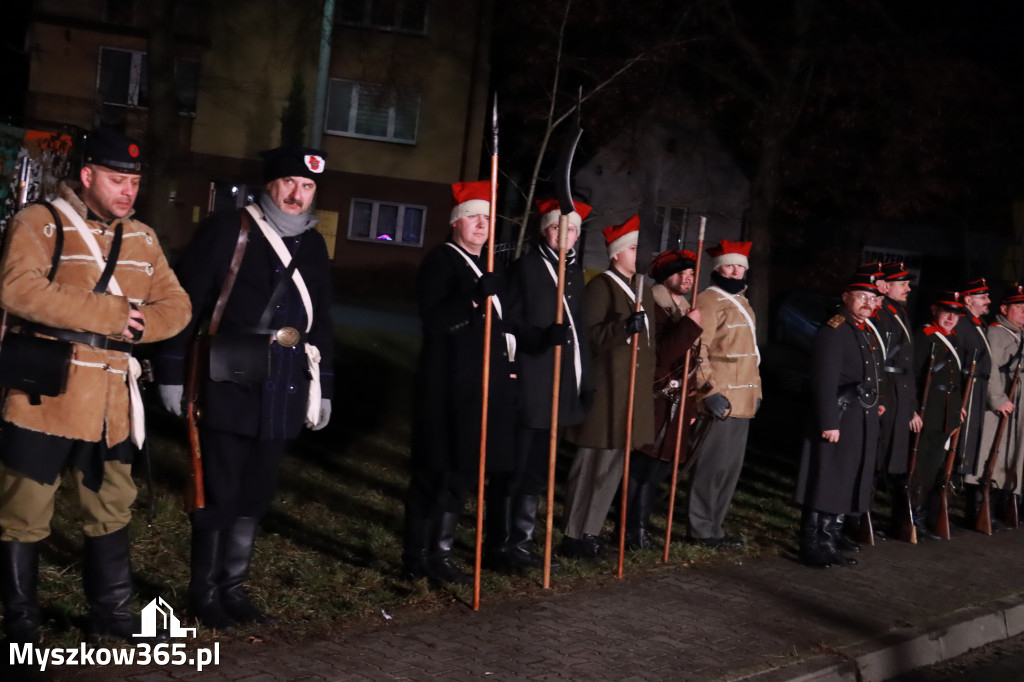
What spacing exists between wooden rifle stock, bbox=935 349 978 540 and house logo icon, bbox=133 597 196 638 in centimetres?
655

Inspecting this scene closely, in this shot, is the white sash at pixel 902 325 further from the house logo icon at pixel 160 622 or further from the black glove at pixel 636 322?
the house logo icon at pixel 160 622

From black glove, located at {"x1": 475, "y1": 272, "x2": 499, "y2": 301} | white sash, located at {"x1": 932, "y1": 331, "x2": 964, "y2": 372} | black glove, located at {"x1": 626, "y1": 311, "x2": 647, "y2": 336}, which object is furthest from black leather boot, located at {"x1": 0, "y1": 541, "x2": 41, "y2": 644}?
white sash, located at {"x1": 932, "y1": 331, "x2": 964, "y2": 372}

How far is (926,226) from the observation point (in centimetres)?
4191

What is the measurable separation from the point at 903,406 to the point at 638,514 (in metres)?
2.38

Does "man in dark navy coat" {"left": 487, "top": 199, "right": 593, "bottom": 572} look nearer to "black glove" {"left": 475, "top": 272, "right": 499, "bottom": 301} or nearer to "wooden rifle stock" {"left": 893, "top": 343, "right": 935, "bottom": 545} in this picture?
"black glove" {"left": 475, "top": 272, "right": 499, "bottom": 301}

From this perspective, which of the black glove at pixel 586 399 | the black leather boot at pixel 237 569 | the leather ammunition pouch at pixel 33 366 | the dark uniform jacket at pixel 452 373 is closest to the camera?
the leather ammunition pouch at pixel 33 366

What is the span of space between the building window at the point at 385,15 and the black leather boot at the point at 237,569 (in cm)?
2798

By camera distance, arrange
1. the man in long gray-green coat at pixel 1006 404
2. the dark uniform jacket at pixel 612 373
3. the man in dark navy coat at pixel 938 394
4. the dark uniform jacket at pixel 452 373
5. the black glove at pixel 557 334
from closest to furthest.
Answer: the dark uniform jacket at pixel 452 373
the black glove at pixel 557 334
the dark uniform jacket at pixel 612 373
the man in dark navy coat at pixel 938 394
the man in long gray-green coat at pixel 1006 404

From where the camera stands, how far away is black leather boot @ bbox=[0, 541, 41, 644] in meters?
5.25

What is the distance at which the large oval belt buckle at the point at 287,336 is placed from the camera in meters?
5.80

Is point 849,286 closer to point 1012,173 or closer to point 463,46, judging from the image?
point 1012,173

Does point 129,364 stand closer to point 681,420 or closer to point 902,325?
point 681,420

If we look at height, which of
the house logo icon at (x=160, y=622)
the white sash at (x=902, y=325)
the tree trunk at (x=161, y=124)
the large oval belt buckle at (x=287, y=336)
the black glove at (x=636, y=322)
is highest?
the tree trunk at (x=161, y=124)

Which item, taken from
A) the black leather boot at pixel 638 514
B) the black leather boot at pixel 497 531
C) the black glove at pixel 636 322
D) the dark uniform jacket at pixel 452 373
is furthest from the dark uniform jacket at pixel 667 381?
the dark uniform jacket at pixel 452 373
